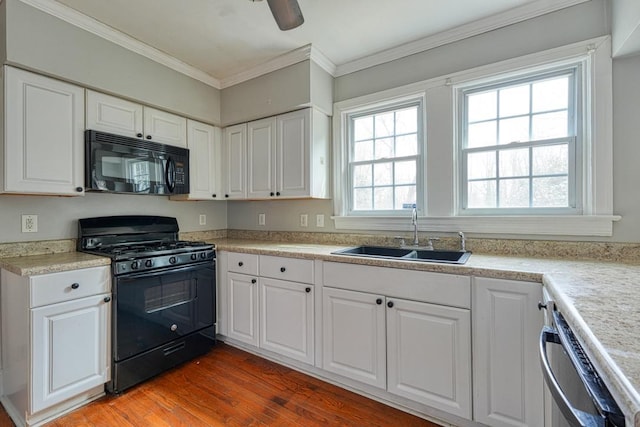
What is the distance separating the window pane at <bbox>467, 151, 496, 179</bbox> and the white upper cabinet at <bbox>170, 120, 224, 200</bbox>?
91.4 inches

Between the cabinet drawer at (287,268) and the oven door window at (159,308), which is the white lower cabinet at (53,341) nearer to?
the oven door window at (159,308)

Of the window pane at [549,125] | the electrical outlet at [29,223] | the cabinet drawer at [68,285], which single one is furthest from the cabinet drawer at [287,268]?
the window pane at [549,125]

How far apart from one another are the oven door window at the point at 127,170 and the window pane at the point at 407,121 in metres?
2.03

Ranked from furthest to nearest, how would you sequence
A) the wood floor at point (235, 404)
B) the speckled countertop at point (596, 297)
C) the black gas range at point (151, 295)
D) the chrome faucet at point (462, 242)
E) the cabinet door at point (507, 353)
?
1. the chrome faucet at point (462, 242)
2. the black gas range at point (151, 295)
3. the wood floor at point (235, 404)
4. the cabinet door at point (507, 353)
5. the speckled countertop at point (596, 297)

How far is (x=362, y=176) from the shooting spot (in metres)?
2.76

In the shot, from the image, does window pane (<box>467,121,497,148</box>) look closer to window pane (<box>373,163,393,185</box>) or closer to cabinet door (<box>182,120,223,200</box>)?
window pane (<box>373,163,393,185</box>)

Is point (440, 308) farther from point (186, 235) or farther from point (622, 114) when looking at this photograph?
point (186, 235)

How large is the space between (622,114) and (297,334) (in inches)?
96.5

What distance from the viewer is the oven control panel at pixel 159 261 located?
2013mm

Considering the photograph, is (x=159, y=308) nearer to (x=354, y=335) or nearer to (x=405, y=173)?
(x=354, y=335)

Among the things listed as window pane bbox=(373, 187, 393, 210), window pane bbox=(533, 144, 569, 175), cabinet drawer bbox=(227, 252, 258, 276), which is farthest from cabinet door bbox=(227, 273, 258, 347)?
window pane bbox=(533, 144, 569, 175)

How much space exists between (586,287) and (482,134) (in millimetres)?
1393

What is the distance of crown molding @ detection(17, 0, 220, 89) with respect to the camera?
6.31 ft

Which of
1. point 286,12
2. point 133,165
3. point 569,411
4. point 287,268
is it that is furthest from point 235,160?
point 569,411
